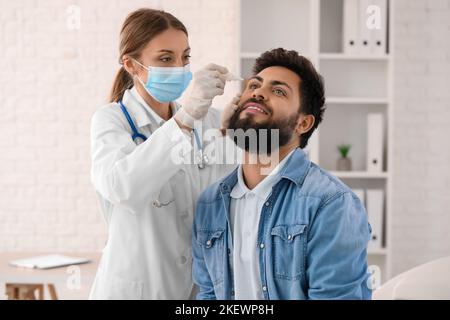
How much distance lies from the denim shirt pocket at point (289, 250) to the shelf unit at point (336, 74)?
162 centimetres

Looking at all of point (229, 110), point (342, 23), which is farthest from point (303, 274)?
point (342, 23)

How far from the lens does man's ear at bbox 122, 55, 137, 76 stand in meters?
1.37

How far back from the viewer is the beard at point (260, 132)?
3.87 ft

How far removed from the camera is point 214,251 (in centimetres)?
119

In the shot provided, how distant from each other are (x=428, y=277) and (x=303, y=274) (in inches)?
10.3

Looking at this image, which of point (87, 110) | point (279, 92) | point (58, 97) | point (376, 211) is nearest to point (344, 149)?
point (376, 211)

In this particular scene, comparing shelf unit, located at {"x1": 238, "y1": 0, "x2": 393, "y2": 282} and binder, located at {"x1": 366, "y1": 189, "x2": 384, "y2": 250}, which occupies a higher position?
shelf unit, located at {"x1": 238, "y1": 0, "x2": 393, "y2": 282}

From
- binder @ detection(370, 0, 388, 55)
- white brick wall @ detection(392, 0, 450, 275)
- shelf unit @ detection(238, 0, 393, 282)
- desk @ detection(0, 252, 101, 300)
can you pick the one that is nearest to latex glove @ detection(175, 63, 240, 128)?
desk @ detection(0, 252, 101, 300)

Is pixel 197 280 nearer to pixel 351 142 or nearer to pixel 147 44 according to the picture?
pixel 147 44

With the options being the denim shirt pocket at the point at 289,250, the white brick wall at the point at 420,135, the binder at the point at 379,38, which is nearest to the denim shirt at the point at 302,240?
the denim shirt pocket at the point at 289,250

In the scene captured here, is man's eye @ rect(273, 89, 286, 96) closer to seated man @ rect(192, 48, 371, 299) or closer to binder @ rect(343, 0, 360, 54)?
seated man @ rect(192, 48, 371, 299)

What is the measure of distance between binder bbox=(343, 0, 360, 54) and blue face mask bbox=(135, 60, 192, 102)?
1455 mm

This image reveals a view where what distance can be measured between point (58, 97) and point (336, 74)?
4.56 ft

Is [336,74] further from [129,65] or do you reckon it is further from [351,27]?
[129,65]
